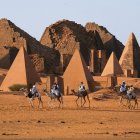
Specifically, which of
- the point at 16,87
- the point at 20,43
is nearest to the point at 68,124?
the point at 16,87

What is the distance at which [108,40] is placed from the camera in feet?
242

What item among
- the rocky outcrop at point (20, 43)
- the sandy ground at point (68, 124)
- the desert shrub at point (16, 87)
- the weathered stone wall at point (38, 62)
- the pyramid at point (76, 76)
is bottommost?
the sandy ground at point (68, 124)

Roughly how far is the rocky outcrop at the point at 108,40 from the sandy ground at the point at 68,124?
47.1 m

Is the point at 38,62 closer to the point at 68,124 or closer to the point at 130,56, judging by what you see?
the point at 130,56

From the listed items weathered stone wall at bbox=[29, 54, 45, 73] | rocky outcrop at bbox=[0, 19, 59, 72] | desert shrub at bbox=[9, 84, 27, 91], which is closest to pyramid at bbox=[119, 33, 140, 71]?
rocky outcrop at bbox=[0, 19, 59, 72]

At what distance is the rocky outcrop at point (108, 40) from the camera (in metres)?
72.5

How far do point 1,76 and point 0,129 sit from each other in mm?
28787

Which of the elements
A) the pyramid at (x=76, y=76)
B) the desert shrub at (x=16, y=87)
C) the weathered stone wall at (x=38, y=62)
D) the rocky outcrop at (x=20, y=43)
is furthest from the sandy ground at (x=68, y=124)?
the rocky outcrop at (x=20, y=43)

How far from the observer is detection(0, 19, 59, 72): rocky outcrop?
186 ft

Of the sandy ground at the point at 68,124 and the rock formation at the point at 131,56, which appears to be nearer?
the sandy ground at the point at 68,124

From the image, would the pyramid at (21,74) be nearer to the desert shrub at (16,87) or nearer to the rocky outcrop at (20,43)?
the desert shrub at (16,87)

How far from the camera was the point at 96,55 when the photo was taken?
61.7 m

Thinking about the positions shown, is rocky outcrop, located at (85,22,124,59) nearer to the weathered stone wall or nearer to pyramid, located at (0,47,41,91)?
the weathered stone wall

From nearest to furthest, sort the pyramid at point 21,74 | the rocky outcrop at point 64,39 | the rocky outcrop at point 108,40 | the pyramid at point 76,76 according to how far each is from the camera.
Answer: the pyramid at point 76,76 < the pyramid at point 21,74 < the rocky outcrop at point 64,39 < the rocky outcrop at point 108,40
